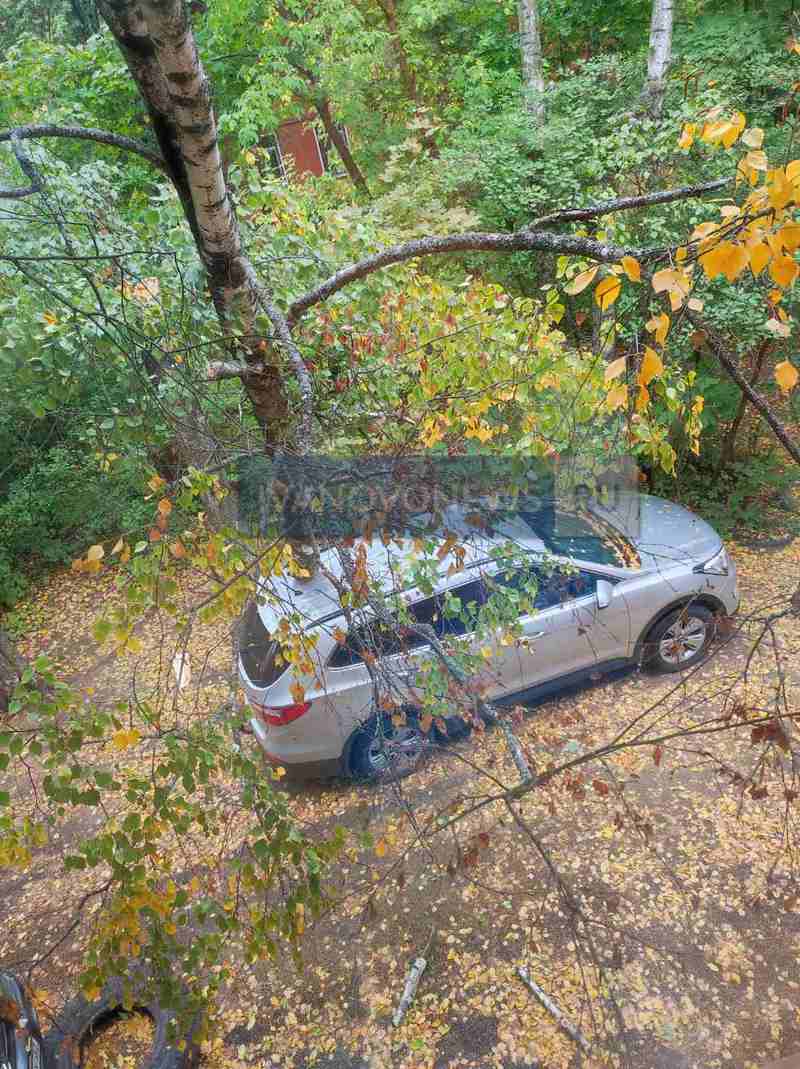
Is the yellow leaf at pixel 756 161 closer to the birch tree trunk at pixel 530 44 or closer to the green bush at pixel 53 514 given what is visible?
the green bush at pixel 53 514

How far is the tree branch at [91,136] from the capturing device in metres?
2.53

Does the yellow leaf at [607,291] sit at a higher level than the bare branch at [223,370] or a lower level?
higher

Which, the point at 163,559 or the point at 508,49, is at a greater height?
the point at 508,49

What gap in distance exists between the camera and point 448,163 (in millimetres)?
7590

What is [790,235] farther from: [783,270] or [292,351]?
[292,351]

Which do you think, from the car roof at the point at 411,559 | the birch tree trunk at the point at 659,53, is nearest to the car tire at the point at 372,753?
the car roof at the point at 411,559

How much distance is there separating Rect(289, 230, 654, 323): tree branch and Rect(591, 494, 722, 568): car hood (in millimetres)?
2738

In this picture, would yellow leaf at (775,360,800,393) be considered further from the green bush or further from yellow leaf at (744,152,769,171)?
the green bush

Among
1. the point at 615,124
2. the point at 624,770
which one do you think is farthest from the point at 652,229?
the point at 624,770

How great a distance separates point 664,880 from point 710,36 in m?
9.79

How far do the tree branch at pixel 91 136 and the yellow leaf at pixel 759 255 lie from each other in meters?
2.17

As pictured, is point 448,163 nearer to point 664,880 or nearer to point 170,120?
point 170,120

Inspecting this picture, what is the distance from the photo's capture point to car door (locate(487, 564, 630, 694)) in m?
4.70

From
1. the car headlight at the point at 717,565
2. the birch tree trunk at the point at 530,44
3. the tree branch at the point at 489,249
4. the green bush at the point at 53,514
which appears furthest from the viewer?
the birch tree trunk at the point at 530,44
